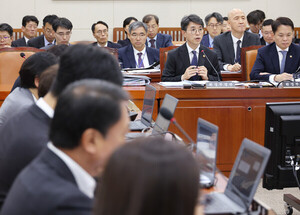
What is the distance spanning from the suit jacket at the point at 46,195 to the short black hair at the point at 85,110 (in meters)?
0.09

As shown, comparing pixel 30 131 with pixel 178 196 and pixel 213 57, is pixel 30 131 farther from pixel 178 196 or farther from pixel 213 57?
pixel 213 57

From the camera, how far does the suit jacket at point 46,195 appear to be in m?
1.11

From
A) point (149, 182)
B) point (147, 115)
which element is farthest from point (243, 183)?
point (147, 115)

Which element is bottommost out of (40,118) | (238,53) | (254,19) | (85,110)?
(238,53)

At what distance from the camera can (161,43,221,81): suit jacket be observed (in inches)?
189

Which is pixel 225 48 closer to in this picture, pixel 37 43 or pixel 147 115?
pixel 37 43

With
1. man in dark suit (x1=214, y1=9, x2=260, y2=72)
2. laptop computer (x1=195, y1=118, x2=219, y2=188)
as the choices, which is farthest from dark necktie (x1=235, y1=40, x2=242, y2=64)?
laptop computer (x1=195, y1=118, x2=219, y2=188)

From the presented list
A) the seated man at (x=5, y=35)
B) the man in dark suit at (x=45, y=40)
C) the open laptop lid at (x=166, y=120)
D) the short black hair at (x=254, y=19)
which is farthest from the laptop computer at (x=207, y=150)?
the short black hair at (x=254, y=19)

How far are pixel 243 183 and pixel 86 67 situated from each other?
66cm

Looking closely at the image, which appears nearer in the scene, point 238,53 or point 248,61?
point 248,61

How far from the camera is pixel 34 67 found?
261cm

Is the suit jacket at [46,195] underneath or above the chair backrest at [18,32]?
underneath

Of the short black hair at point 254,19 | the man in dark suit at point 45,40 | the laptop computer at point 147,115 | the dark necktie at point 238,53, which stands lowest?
the laptop computer at point 147,115

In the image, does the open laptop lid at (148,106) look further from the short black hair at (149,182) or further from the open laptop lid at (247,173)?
the short black hair at (149,182)
